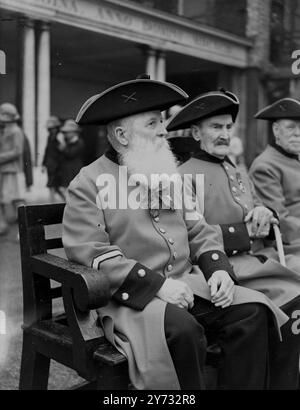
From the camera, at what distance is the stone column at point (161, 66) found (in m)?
3.60

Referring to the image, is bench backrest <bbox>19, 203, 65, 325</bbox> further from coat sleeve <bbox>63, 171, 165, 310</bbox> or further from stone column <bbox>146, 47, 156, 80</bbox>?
stone column <bbox>146, 47, 156, 80</bbox>

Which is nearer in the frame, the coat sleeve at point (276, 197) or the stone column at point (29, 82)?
the stone column at point (29, 82)

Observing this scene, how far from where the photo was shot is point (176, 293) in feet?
8.06

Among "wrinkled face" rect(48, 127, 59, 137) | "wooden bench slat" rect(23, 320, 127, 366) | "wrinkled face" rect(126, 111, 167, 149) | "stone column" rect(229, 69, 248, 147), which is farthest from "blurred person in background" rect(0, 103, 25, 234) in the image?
"stone column" rect(229, 69, 248, 147)

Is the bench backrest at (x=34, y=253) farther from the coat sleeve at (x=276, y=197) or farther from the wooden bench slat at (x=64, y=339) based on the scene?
the coat sleeve at (x=276, y=197)

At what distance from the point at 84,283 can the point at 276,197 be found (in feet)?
5.38

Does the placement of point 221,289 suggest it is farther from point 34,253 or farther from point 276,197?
point 276,197

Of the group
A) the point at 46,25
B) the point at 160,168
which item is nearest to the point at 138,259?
the point at 160,168

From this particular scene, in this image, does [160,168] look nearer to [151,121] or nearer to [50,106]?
[151,121]

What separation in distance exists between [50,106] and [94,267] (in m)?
1.14

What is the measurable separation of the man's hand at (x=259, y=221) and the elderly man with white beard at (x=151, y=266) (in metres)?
0.45

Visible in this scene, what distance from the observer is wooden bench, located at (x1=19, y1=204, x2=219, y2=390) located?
228cm

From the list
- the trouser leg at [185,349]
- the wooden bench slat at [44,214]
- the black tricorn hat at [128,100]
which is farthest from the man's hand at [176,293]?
the black tricorn hat at [128,100]

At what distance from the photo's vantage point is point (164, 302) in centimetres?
241
